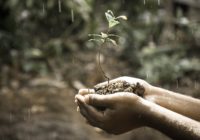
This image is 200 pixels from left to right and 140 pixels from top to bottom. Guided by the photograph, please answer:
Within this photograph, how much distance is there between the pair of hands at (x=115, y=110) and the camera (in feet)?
8.75

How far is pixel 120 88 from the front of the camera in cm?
294

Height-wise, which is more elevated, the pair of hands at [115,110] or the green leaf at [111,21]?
the green leaf at [111,21]

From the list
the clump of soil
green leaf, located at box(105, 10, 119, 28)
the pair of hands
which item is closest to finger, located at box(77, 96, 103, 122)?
the pair of hands

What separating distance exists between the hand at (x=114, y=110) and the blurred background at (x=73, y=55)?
3.26m

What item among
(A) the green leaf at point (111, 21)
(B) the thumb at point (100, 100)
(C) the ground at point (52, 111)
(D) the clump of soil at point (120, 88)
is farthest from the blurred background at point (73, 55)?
(B) the thumb at point (100, 100)

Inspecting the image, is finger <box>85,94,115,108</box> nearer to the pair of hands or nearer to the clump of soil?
the pair of hands

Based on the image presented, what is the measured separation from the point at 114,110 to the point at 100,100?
0.36 feet

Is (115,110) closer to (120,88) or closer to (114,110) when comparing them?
(114,110)

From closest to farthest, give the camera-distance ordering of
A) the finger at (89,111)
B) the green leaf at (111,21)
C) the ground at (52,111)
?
1. the finger at (89,111)
2. the green leaf at (111,21)
3. the ground at (52,111)

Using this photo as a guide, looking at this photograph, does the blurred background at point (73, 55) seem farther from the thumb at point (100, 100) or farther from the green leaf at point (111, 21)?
the thumb at point (100, 100)

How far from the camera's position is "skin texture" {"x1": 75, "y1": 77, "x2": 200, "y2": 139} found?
259 centimetres

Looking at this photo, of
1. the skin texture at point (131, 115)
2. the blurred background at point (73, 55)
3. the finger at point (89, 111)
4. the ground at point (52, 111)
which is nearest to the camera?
the skin texture at point (131, 115)

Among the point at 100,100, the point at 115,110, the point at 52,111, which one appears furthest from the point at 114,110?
the point at 52,111

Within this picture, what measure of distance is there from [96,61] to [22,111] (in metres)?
2.60
